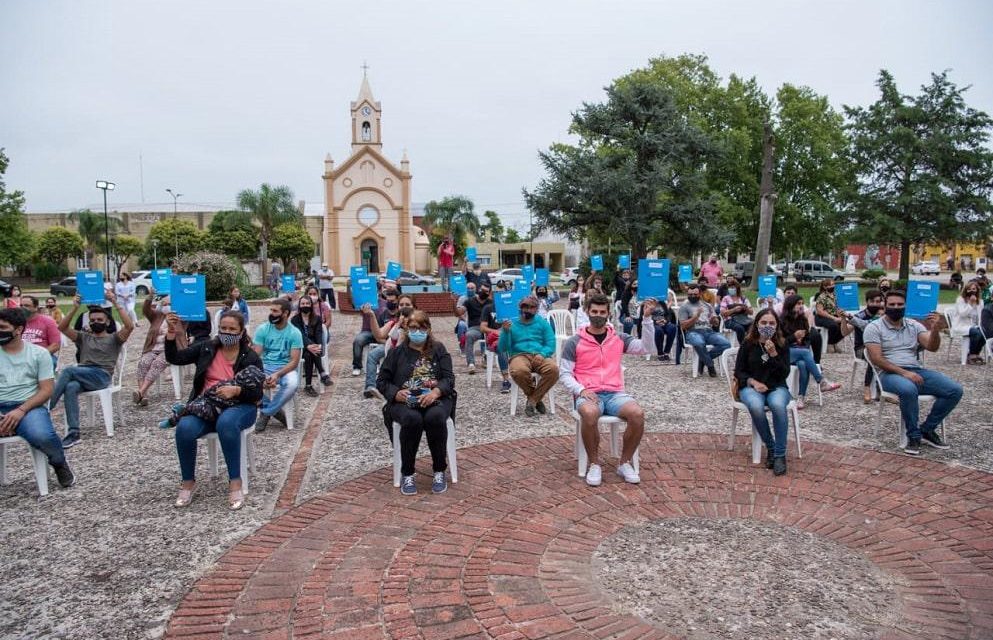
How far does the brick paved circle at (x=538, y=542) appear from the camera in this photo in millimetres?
3412

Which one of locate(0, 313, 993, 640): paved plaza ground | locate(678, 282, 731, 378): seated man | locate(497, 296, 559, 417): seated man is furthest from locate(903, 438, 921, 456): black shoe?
locate(678, 282, 731, 378): seated man

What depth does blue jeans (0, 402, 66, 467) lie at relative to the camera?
5215mm

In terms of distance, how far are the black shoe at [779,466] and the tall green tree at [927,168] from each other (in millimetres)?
30805

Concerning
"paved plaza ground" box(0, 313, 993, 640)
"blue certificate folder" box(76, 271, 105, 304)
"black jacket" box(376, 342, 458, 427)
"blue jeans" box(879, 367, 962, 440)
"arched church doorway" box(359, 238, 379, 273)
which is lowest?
"paved plaza ground" box(0, 313, 993, 640)

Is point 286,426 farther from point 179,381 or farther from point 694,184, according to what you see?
point 694,184

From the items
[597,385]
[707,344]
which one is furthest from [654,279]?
[597,385]

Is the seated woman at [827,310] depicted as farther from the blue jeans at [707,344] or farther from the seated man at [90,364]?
the seated man at [90,364]

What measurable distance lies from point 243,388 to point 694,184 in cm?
2450

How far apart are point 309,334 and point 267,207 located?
47.3 meters

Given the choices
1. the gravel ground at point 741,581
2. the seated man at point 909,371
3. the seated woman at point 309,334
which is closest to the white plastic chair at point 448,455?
the gravel ground at point 741,581

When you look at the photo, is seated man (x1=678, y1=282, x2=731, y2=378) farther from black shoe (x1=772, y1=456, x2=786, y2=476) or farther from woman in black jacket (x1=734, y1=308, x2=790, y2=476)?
black shoe (x1=772, y1=456, x2=786, y2=476)

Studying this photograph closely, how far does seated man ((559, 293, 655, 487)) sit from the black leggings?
1.10 m

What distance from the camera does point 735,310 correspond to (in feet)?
33.2

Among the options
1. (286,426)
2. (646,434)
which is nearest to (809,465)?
(646,434)
